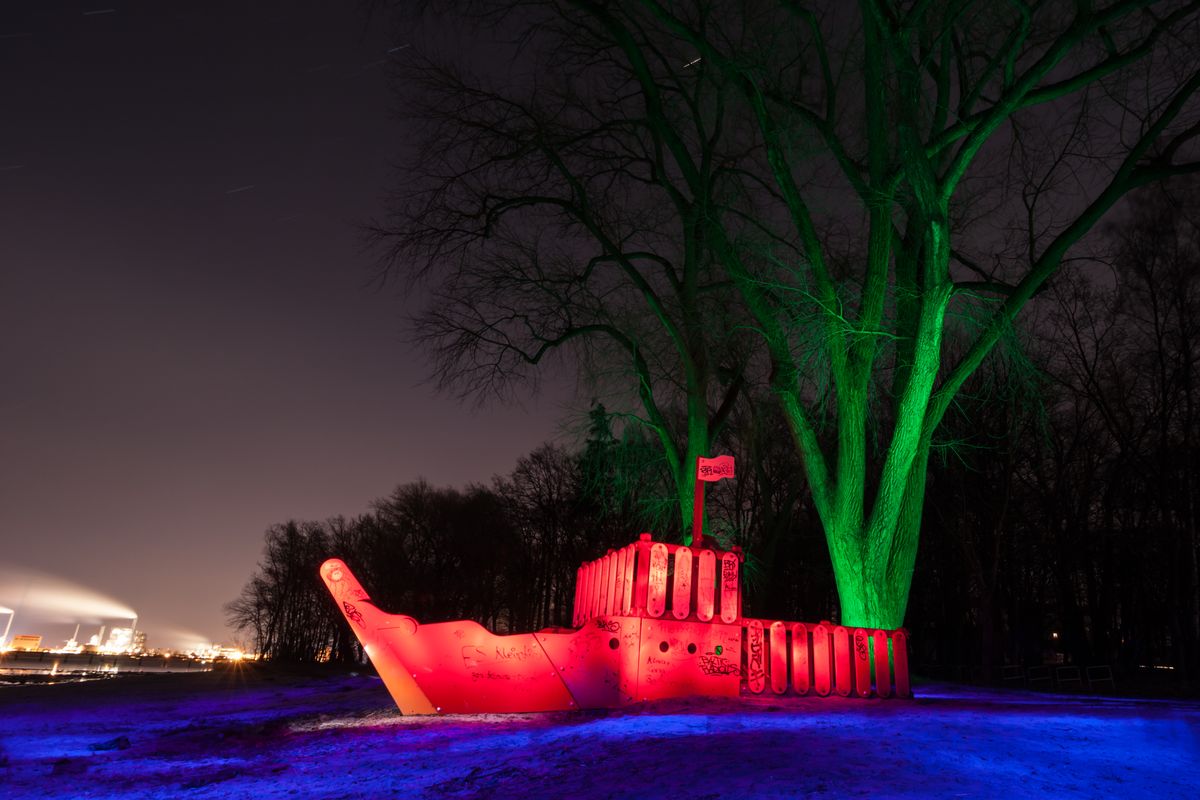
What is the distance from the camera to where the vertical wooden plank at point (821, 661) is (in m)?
9.88

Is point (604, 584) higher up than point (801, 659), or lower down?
higher up

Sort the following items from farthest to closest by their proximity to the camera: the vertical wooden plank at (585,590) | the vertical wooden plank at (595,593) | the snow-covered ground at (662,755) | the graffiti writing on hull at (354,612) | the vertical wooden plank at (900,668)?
→ the vertical wooden plank at (585,590)
the vertical wooden plank at (595,593)
the vertical wooden plank at (900,668)
the graffiti writing on hull at (354,612)
the snow-covered ground at (662,755)

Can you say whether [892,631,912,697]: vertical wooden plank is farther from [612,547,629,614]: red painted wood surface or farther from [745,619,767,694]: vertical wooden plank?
[612,547,629,614]: red painted wood surface

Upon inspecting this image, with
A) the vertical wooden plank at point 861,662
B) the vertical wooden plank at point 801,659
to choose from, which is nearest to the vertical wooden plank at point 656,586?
the vertical wooden plank at point 801,659

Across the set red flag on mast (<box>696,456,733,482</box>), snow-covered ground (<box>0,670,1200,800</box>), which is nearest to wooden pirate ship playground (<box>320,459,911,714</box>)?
snow-covered ground (<box>0,670,1200,800</box>)

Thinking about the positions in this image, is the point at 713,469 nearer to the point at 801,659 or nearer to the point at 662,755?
the point at 801,659

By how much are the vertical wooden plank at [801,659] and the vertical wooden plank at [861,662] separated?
2.07 feet

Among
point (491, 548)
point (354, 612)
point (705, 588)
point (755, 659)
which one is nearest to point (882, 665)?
point (755, 659)

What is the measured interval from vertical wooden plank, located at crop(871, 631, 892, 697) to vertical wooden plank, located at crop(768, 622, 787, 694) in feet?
4.12

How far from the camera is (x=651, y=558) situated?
31.4 feet

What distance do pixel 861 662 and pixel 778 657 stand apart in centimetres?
114

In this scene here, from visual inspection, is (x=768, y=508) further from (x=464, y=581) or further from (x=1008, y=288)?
(x=464, y=581)

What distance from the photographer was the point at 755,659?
9859 mm

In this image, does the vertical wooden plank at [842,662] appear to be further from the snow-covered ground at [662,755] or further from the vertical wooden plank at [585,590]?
the vertical wooden plank at [585,590]
